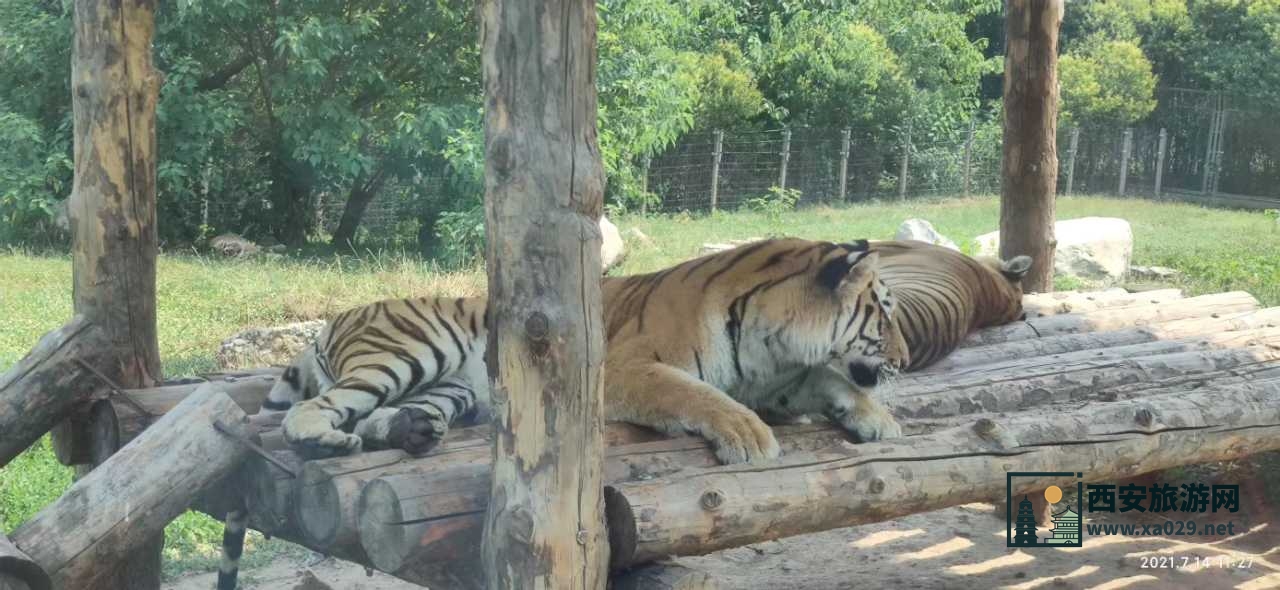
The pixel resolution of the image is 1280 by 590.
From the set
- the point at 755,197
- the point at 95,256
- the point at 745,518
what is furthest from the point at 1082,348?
the point at 755,197

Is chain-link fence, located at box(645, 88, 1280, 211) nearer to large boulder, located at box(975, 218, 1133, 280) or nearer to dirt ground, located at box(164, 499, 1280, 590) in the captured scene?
large boulder, located at box(975, 218, 1133, 280)

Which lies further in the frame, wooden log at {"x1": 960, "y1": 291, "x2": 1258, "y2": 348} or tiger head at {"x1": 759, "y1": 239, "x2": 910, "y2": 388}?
wooden log at {"x1": 960, "y1": 291, "x2": 1258, "y2": 348}

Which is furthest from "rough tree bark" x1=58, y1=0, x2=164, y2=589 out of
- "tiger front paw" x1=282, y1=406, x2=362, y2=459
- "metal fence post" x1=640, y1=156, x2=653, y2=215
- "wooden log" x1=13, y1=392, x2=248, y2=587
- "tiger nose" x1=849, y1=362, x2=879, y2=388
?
"metal fence post" x1=640, y1=156, x2=653, y2=215

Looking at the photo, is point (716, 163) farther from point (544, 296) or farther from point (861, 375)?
point (544, 296)

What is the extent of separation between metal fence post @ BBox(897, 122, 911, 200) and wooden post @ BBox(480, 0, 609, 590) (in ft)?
59.8

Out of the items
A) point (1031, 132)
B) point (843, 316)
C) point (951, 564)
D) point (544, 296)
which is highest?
point (1031, 132)

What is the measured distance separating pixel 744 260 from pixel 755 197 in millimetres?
15036

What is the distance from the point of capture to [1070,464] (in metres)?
4.11

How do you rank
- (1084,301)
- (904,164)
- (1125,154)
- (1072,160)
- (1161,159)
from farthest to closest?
1. (1072,160)
2. (1125,154)
3. (1161,159)
4. (904,164)
5. (1084,301)

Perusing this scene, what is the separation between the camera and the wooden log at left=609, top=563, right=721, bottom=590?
3217 mm

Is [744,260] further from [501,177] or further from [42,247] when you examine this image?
[42,247]

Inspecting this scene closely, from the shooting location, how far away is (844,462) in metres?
3.65

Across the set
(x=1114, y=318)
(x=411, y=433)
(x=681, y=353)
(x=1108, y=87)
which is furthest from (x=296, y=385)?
(x=1108, y=87)

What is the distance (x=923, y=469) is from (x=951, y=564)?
7.22ft
